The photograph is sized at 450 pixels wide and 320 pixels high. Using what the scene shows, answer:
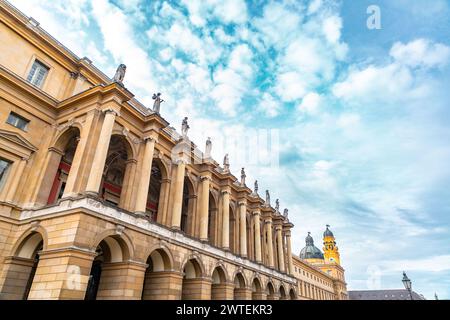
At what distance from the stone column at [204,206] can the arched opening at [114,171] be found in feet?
24.2

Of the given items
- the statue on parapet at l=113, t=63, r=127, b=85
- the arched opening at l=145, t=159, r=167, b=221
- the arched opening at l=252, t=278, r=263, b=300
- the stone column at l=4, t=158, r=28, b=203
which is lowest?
the arched opening at l=252, t=278, r=263, b=300

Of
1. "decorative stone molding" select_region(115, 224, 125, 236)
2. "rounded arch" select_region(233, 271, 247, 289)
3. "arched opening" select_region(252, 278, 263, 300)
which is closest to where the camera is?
"decorative stone molding" select_region(115, 224, 125, 236)

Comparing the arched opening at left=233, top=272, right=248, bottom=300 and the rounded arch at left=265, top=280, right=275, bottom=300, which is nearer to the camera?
the arched opening at left=233, top=272, right=248, bottom=300

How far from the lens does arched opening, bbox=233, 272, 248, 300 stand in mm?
30328

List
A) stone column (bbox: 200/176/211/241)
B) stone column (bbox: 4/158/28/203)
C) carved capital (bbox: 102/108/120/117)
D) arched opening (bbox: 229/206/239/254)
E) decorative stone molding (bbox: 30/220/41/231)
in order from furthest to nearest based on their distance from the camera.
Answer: arched opening (bbox: 229/206/239/254), stone column (bbox: 200/176/211/241), carved capital (bbox: 102/108/120/117), stone column (bbox: 4/158/28/203), decorative stone molding (bbox: 30/220/41/231)

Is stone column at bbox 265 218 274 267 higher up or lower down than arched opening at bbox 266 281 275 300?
higher up

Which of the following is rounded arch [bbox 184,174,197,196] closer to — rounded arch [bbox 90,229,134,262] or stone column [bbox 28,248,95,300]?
rounded arch [bbox 90,229,134,262]

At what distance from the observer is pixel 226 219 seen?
102ft

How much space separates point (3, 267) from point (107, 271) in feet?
19.1

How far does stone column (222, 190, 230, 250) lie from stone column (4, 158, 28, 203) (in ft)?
58.9

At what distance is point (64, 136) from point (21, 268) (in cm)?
894

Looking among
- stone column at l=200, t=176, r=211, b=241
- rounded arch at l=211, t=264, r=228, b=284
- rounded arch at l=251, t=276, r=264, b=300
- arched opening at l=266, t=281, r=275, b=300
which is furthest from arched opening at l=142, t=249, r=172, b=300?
arched opening at l=266, t=281, r=275, b=300
